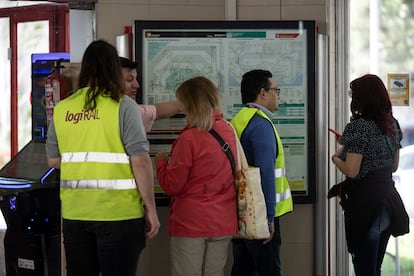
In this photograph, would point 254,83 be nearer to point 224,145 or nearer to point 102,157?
point 224,145

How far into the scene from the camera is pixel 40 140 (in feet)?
13.5

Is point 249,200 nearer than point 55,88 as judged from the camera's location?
Yes

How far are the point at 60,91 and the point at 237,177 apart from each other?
1.28 meters

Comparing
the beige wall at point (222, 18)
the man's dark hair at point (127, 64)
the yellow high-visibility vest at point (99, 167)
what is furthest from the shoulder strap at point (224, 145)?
the beige wall at point (222, 18)

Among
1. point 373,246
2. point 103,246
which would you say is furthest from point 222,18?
point 103,246

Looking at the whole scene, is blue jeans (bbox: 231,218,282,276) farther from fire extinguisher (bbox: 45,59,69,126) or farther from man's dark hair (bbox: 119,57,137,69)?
fire extinguisher (bbox: 45,59,69,126)

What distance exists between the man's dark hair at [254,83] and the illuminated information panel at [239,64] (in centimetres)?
41

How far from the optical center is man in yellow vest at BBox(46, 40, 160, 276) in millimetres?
2666

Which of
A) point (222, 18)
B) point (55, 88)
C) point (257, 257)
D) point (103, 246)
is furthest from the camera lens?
point (222, 18)

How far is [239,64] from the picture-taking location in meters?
3.89

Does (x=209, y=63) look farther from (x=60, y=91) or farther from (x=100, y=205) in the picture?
(x=100, y=205)

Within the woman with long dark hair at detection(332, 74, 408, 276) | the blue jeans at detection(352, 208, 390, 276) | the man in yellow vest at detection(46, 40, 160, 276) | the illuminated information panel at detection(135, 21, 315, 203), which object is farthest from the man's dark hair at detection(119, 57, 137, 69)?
the blue jeans at detection(352, 208, 390, 276)

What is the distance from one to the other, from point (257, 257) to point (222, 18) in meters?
1.45

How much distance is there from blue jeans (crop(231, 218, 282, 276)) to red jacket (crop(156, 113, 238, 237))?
1.17ft
